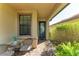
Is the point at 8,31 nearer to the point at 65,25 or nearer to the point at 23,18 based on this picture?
the point at 23,18

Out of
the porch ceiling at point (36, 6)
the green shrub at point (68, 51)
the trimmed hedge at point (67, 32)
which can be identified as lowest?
the green shrub at point (68, 51)

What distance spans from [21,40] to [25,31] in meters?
1.38

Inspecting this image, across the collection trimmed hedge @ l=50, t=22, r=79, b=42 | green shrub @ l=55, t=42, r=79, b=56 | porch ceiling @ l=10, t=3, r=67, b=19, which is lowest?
green shrub @ l=55, t=42, r=79, b=56

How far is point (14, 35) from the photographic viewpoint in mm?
10398

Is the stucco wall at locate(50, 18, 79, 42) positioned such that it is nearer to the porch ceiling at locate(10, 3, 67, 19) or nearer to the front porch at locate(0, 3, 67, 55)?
the front porch at locate(0, 3, 67, 55)

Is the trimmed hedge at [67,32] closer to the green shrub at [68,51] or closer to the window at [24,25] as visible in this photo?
the window at [24,25]

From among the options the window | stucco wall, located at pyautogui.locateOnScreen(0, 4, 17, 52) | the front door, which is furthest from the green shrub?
the front door

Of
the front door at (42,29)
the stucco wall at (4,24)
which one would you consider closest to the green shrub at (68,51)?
the stucco wall at (4,24)

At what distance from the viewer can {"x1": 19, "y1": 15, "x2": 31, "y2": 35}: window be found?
11375 millimetres

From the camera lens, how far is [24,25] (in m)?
11.4

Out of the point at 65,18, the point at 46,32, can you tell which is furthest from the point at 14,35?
the point at 46,32

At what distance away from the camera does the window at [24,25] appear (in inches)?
448

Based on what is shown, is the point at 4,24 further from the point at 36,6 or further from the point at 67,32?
the point at 67,32

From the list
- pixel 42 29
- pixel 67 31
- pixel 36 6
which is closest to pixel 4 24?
pixel 36 6
